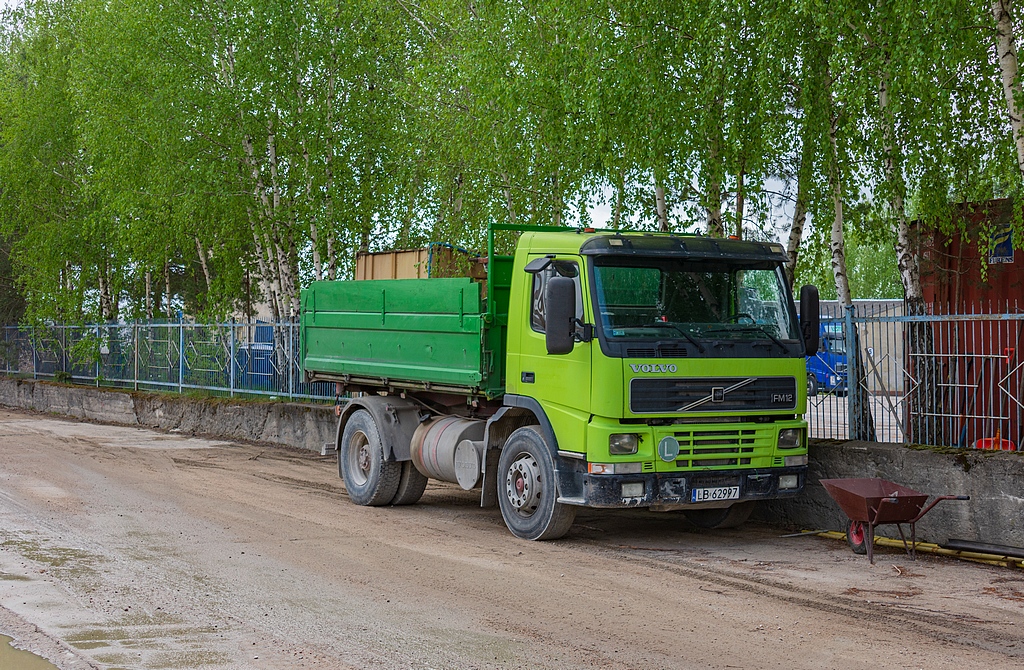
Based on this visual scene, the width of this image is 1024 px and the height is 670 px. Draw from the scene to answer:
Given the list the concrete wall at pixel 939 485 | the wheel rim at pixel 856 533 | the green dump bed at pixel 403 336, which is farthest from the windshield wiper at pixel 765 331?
the green dump bed at pixel 403 336

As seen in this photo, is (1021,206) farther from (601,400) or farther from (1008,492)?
(601,400)

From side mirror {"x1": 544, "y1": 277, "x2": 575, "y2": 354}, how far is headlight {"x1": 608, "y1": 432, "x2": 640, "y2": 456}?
0.82 meters

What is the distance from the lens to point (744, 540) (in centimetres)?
1047

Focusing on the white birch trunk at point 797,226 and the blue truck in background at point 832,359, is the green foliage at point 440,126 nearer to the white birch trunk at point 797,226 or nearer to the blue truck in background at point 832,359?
the white birch trunk at point 797,226

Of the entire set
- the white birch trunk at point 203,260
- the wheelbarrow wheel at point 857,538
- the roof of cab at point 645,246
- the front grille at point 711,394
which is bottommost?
the wheelbarrow wheel at point 857,538

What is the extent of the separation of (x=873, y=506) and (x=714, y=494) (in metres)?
1.33

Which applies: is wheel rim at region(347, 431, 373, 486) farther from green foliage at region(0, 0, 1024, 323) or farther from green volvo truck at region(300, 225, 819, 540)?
green foliage at region(0, 0, 1024, 323)

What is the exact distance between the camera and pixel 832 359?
11609 millimetres

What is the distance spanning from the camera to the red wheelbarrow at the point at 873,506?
29.6ft

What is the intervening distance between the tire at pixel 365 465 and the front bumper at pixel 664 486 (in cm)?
312

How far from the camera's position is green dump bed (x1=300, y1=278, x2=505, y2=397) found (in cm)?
1083

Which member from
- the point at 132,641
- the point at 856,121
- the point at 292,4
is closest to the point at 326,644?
the point at 132,641

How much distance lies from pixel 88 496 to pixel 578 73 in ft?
25.1

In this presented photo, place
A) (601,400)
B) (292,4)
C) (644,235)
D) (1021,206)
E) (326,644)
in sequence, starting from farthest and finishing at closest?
1. (292,4)
2. (1021,206)
3. (644,235)
4. (601,400)
5. (326,644)
